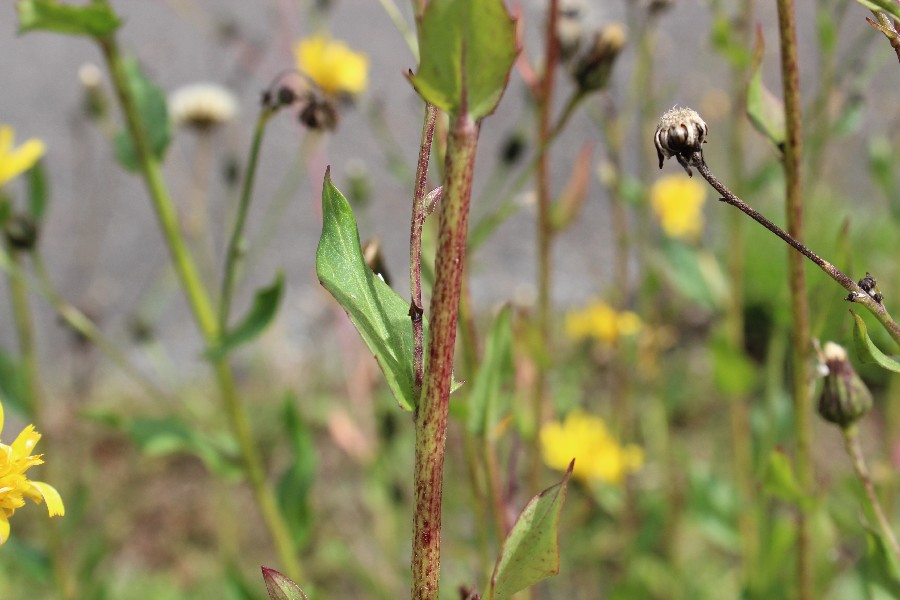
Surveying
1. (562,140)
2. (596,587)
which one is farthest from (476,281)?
(596,587)

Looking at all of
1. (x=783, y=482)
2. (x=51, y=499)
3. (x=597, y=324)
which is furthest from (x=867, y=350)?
(x=597, y=324)

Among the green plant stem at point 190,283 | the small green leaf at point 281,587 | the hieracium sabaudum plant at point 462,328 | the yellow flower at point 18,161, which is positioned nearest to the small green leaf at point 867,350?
the hieracium sabaudum plant at point 462,328

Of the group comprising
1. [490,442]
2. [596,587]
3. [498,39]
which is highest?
[498,39]

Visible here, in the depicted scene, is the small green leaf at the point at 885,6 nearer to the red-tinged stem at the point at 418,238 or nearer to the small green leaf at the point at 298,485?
the red-tinged stem at the point at 418,238

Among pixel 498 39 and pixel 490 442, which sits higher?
pixel 498 39

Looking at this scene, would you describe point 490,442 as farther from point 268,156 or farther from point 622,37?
point 268,156

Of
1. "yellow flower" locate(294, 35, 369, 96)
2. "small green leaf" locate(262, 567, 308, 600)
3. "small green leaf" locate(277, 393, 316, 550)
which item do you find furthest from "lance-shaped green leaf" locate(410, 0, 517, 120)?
"yellow flower" locate(294, 35, 369, 96)
